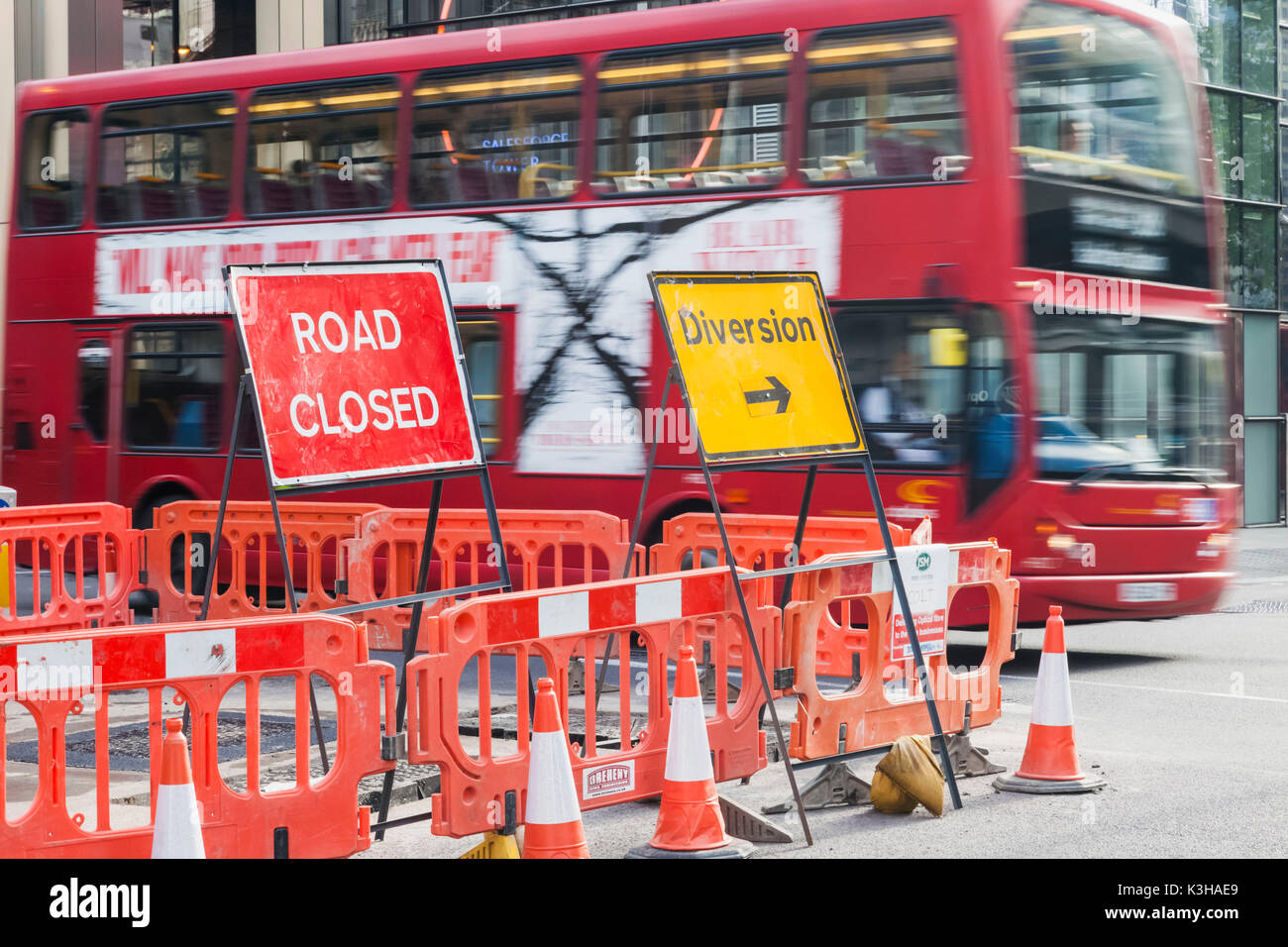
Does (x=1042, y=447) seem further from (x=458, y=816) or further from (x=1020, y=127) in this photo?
(x=458, y=816)

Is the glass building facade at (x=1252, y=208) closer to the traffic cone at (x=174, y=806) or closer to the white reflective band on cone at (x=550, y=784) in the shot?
the white reflective band on cone at (x=550, y=784)

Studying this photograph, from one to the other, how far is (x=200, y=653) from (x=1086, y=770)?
14.6 ft

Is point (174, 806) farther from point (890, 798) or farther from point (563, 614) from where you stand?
point (890, 798)

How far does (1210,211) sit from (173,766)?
948 cm

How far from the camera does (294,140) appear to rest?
44.1 ft

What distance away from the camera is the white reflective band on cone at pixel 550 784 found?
5.54 metres

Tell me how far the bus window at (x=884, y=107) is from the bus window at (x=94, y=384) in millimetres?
6710

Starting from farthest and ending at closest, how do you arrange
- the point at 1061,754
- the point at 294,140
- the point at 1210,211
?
the point at 294,140 < the point at 1210,211 < the point at 1061,754

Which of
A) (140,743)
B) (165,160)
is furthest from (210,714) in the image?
(165,160)

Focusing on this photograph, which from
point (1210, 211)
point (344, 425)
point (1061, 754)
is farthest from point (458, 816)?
point (1210, 211)

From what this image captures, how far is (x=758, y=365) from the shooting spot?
720 cm

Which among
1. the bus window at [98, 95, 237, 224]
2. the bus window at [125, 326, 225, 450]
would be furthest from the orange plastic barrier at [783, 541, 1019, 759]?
the bus window at [98, 95, 237, 224]

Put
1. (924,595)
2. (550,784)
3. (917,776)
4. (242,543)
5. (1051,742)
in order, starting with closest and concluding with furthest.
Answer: (550,784) → (917,776) → (1051,742) → (924,595) → (242,543)
